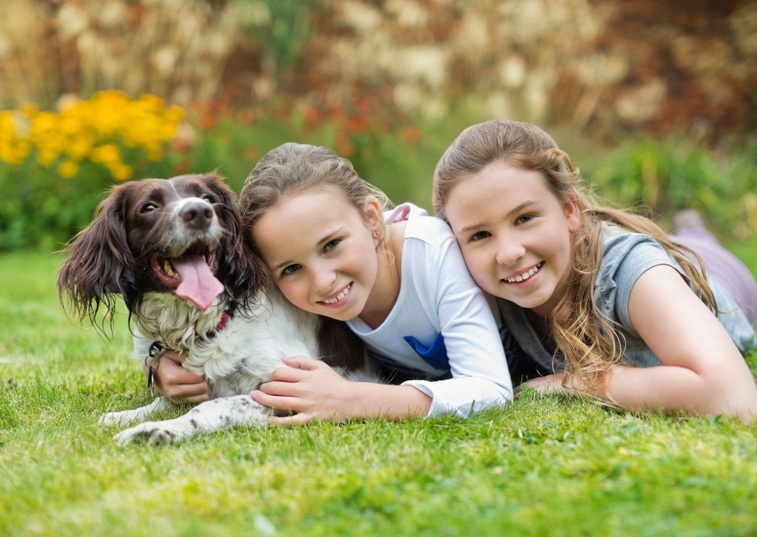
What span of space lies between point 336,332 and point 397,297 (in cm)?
30

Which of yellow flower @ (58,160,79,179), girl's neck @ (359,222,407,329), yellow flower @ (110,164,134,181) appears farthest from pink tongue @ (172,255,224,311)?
yellow flower @ (58,160,79,179)

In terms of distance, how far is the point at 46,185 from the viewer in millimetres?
8836

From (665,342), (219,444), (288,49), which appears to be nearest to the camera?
(219,444)

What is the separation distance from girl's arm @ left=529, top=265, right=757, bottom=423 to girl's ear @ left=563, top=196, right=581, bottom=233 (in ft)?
1.36

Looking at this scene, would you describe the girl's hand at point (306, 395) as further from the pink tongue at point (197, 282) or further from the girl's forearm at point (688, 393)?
the girl's forearm at point (688, 393)

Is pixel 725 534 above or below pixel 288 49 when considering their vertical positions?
below

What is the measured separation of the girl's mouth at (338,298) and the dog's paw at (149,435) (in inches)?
29.3

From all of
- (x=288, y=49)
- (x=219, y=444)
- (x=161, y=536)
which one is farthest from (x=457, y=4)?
(x=161, y=536)

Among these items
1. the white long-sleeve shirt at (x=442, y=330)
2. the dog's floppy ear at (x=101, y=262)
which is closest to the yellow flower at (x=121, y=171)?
the white long-sleeve shirt at (x=442, y=330)

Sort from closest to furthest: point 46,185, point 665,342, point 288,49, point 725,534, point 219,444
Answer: point 725,534 → point 219,444 → point 665,342 → point 46,185 → point 288,49

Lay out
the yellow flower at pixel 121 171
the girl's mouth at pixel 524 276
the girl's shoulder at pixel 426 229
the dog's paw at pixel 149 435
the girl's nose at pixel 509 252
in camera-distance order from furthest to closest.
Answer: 1. the yellow flower at pixel 121 171
2. the girl's shoulder at pixel 426 229
3. the girl's mouth at pixel 524 276
4. the girl's nose at pixel 509 252
5. the dog's paw at pixel 149 435

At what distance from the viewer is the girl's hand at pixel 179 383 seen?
10.1ft

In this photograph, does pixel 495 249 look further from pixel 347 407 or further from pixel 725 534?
pixel 725 534

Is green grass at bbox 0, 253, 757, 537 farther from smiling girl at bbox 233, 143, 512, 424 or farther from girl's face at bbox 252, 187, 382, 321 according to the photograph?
girl's face at bbox 252, 187, 382, 321
